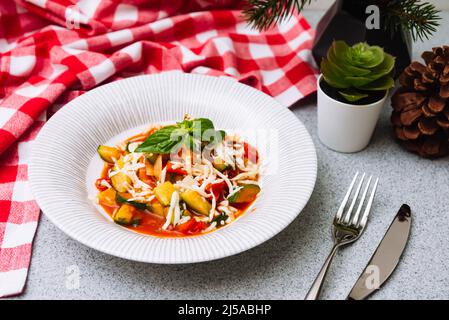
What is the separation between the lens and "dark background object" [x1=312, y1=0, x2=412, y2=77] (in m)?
1.28

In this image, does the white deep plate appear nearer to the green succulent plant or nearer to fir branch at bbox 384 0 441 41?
the green succulent plant

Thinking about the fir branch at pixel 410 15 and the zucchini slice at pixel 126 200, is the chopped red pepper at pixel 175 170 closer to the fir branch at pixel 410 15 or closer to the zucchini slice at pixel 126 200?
the zucchini slice at pixel 126 200

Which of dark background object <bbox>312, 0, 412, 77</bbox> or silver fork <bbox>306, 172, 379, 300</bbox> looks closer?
silver fork <bbox>306, 172, 379, 300</bbox>

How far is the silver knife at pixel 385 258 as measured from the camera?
96 centimetres

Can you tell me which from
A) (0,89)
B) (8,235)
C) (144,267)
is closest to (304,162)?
(144,267)

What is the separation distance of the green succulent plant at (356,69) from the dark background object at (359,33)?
142 mm

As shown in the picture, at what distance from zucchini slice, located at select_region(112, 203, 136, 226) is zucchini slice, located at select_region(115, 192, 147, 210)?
0.01 metres

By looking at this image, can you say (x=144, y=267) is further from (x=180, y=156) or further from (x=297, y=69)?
(x=297, y=69)

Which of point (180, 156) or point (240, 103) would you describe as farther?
point (240, 103)

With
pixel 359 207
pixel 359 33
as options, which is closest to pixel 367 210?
pixel 359 207

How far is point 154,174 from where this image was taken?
109 centimetres

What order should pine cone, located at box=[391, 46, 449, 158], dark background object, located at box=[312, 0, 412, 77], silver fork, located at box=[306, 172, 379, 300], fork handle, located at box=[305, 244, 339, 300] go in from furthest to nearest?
dark background object, located at box=[312, 0, 412, 77] → pine cone, located at box=[391, 46, 449, 158] → silver fork, located at box=[306, 172, 379, 300] → fork handle, located at box=[305, 244, 339, 300]

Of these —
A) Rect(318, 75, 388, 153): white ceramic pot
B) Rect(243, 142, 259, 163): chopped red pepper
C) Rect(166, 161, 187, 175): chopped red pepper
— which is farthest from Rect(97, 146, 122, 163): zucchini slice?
Rect(318, 75, 388, 153): white ceramic pot

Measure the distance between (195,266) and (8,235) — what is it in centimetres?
36
